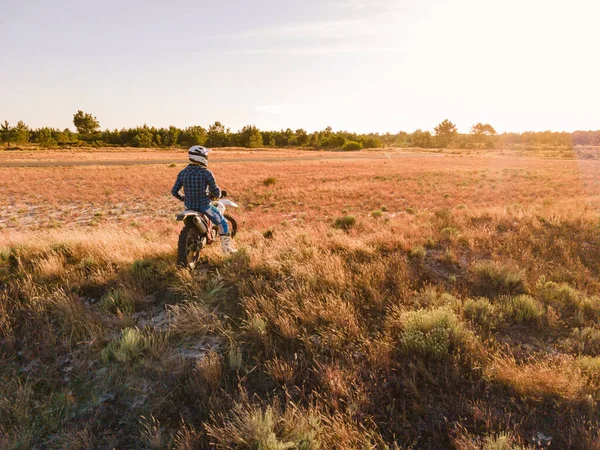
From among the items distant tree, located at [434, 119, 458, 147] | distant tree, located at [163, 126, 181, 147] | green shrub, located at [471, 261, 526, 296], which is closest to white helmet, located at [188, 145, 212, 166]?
green shrub, located at [471, 261, 526, 296]

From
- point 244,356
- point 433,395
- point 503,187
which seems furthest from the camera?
point 503,187

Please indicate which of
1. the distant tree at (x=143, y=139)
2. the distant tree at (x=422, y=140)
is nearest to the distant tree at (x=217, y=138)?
the distant tree at (x=143, y=139)

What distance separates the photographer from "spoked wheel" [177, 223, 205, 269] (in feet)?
19.3

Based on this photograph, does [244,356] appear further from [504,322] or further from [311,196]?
[311,196]

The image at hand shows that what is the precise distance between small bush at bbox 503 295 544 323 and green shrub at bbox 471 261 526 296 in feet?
1.76

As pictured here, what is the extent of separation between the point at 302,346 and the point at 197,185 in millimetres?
3868

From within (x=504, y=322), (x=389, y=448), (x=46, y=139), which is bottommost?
(x=389, y=448)

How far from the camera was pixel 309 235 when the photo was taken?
27.0 feet

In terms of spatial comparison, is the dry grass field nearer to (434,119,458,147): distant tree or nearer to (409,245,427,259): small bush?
(409,245,427,259): small bush

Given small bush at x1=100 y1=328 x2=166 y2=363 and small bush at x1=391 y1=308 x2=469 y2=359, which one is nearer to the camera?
small bush at x1=391 y1=308 x2=469 y2=359

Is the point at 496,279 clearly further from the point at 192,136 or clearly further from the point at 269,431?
the point at 192,136

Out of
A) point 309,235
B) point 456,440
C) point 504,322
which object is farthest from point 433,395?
point 309,235

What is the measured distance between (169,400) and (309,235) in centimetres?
538

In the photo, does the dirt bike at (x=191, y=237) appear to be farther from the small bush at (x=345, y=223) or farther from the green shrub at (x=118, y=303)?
the small bush at (x=345, y=223)
